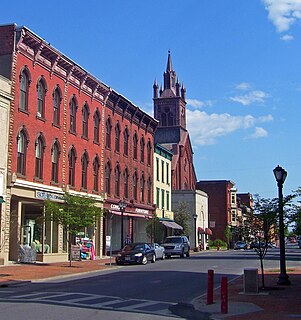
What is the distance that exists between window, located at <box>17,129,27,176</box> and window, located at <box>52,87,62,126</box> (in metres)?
4.42

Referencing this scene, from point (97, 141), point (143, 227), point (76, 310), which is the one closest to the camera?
point (76, 310)

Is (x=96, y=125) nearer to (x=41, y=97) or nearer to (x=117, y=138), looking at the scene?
(x=117, y=138)

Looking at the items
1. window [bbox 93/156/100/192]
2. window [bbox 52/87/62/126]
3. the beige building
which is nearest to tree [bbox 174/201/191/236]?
window [bbox 93/156/100/192]

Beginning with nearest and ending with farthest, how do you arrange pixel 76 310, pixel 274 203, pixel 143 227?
1. pixel 76 310
2. pixel 274 203
3. pixel 143 227

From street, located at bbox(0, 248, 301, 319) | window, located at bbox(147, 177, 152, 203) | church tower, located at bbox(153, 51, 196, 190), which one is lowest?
street, located at bbox(0, 248, 301, 319)

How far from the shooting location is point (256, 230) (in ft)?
67.5

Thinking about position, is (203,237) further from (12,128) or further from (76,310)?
(76,310)

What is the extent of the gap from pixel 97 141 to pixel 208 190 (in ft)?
213

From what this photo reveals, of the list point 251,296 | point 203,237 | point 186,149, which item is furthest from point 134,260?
point 186,149

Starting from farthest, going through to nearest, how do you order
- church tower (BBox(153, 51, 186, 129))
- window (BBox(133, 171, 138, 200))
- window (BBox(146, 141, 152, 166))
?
church tower (BBox(153, 51, 186, 129)) → window (BBox(146, 141, 152, 166)) → window (BBox(133, 171, 138, 200))

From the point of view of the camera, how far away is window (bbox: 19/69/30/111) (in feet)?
110

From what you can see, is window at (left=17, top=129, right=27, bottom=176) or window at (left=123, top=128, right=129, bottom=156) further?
window at (left=123, top=128, right=129, bottom=156)

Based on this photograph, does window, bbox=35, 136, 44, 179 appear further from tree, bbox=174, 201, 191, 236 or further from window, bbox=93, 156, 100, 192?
tree, bbox=174, 201, 191, 236

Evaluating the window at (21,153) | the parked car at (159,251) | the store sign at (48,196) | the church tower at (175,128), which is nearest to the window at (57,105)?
the window at (21,153)
